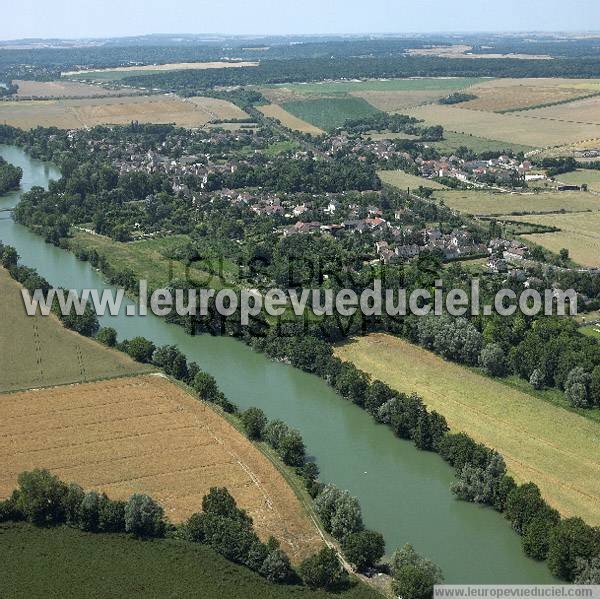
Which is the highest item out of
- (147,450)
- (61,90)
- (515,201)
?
(61,90)

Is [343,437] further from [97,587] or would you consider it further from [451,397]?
[97,587]

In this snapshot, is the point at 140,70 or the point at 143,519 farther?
the point at 140,70

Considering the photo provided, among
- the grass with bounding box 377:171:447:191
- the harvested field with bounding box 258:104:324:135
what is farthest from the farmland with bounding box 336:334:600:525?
the harvested field with bounding box 258:104:324:135

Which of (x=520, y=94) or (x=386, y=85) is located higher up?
(x=386, y=85)

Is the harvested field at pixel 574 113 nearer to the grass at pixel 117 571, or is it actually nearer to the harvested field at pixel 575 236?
the harvested field at pixel 575 236

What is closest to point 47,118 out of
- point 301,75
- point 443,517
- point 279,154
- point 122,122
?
point 122,122

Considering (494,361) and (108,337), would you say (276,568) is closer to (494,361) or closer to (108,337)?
(494,361)

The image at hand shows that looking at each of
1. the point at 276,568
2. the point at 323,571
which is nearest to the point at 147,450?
the point at 276,568
